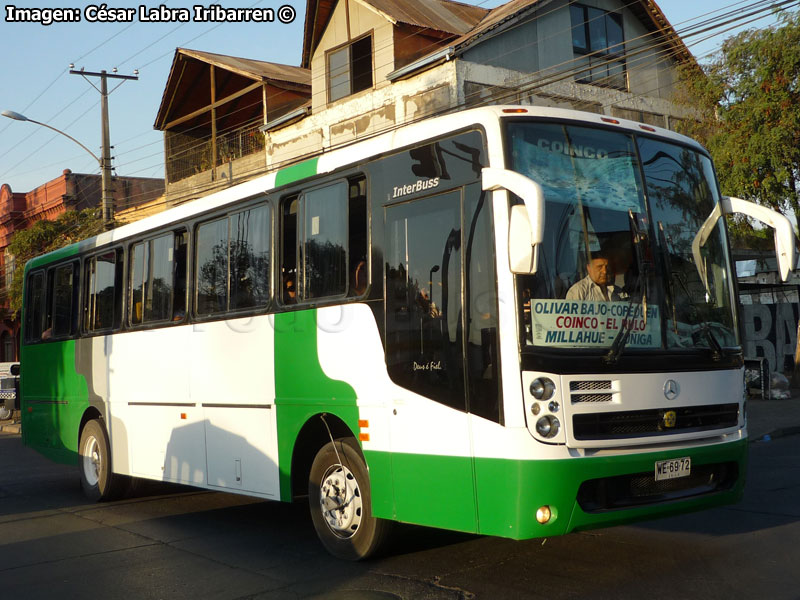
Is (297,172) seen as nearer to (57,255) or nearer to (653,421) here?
(653,421)

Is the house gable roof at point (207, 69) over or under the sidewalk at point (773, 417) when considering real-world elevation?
over

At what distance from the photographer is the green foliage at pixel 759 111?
61.5 feet

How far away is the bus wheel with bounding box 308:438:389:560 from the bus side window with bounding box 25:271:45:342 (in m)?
7.92

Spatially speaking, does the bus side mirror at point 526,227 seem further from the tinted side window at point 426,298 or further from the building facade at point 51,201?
the building facade at point 51,201

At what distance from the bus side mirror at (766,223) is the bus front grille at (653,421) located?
987 mm

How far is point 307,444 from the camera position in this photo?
316 inches

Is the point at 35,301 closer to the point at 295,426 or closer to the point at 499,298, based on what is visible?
the point at 295,426

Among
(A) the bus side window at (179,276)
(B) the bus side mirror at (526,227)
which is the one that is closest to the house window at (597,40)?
(A) the bus side window at (179,276)

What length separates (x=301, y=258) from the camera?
26.6 ft

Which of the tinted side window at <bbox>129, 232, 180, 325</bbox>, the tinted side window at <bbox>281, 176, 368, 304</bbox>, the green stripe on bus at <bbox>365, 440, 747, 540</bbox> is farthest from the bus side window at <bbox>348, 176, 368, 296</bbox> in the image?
the tinted side window at <bbox>129, 232, 180, 325</bbox>

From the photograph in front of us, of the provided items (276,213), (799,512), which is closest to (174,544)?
(276,213)

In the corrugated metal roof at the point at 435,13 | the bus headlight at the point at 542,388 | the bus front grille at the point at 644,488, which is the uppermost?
the corrugated metal roof at the point at 435,13

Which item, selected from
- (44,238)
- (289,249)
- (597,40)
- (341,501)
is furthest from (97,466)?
(44,238)

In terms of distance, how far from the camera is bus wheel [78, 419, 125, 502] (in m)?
11.6
